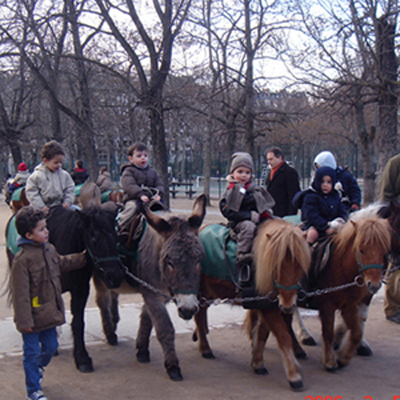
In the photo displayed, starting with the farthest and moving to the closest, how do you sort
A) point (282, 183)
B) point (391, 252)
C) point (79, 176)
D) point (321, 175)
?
point (79, 176), point (282, 183), point (391, 252), point (321, 175)

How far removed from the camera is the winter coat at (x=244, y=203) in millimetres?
5316

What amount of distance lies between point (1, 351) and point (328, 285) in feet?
12.1

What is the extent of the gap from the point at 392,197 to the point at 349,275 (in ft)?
7.69

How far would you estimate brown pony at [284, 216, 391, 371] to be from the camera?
16.1ft

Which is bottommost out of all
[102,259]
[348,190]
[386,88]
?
[102,259]

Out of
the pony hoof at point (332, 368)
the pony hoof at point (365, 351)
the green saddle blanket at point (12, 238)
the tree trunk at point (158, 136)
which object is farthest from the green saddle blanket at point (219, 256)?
the tree trunk at point (158, 136)

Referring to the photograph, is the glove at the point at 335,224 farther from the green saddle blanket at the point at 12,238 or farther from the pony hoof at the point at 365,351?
the green saddle blanket at the point at 12,238

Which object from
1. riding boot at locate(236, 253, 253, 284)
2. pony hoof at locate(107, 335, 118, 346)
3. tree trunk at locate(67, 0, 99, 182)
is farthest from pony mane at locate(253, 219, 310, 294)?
tree trunk at locate(67, 0, 99, 182)

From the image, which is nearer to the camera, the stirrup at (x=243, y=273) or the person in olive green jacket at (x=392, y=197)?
the stirrup at (x=243, y=273)

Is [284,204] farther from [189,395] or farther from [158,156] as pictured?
[158,156]

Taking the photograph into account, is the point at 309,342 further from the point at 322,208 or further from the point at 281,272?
the point at 281,272

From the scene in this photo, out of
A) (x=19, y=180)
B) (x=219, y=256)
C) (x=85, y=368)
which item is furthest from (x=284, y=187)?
(x=19, y=180)

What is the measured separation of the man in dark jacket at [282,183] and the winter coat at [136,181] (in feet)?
8.17

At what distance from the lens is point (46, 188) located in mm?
5984
